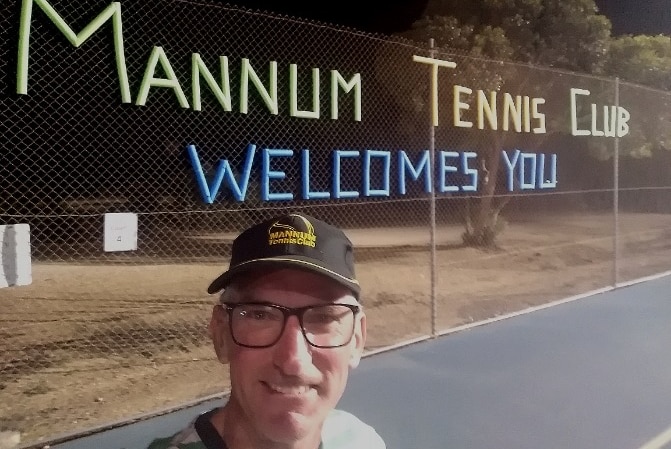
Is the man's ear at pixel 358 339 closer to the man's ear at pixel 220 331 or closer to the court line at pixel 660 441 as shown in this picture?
the man's ear at pixel 220 331

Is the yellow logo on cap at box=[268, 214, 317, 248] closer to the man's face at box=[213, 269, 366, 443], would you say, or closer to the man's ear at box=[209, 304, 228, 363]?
the man's face at box=[213, 269, 366, 443]

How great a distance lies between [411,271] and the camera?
1171cm

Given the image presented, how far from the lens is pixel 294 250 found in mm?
1284

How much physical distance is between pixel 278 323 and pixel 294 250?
139mm

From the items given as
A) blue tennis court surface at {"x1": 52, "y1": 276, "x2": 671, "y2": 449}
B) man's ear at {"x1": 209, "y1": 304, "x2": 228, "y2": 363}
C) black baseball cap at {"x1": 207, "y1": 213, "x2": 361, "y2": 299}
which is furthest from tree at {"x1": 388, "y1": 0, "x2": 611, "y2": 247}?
man's ear at {"x1": 209, "y1": 304, "x2": 228, "y2": 363}

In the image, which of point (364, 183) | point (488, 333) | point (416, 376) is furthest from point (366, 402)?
point (364, 183)

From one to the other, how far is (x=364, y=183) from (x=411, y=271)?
5.30 meters

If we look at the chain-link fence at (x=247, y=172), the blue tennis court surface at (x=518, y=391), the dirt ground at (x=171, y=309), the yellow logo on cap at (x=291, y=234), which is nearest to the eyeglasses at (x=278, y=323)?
the yellow logo on cap at (x=291, y=234)

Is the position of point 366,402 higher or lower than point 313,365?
lower

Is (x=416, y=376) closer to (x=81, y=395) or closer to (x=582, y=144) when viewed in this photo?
(x=81, y=395)

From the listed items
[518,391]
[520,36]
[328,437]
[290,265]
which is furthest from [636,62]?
[290,265]

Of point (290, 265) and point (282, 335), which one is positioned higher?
point (290, 265)

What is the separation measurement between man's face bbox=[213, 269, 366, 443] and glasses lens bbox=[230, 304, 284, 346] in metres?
0.01

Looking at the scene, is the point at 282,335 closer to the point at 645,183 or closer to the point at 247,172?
the point at 247,172
